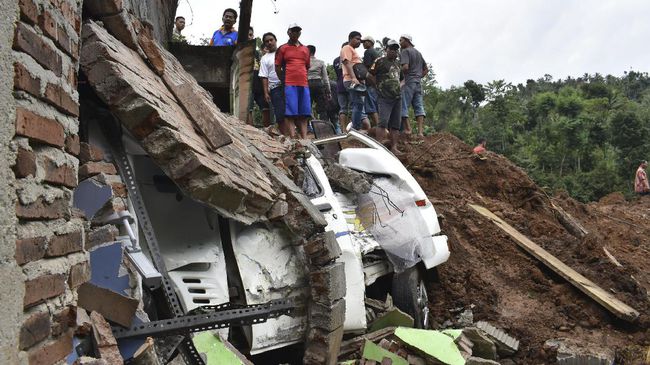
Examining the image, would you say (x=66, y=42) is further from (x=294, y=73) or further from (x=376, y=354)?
(x=294, y=73)

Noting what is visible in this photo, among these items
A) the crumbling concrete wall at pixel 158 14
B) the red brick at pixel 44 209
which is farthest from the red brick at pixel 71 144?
the crumbling concrete wall at pixel 158 14

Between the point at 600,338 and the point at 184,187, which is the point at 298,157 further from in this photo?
the point at 600,338

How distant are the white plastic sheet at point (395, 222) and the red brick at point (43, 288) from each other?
4.34 metres

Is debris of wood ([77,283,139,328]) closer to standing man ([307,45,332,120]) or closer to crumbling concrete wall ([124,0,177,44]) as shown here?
crumbling concrete wall ([124,0,177,44])

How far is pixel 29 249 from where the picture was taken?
6.25ft

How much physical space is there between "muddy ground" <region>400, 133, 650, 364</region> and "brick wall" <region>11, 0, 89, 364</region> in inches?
201

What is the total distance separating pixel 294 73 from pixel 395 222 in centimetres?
299

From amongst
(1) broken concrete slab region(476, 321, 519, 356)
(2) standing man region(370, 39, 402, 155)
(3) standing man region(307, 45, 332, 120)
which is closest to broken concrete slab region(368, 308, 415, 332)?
(1) broken concrete slab region(476, 321, 519, 356)

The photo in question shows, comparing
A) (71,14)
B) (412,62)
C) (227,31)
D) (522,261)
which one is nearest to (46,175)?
(71,14)

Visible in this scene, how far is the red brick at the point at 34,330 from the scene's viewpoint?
184 cm

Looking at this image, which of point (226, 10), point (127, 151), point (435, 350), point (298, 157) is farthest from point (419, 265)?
point (226, 10)

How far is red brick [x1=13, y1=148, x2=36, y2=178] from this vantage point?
1.85m

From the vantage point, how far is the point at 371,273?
602 cm

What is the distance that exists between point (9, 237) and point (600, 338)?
6388mm
